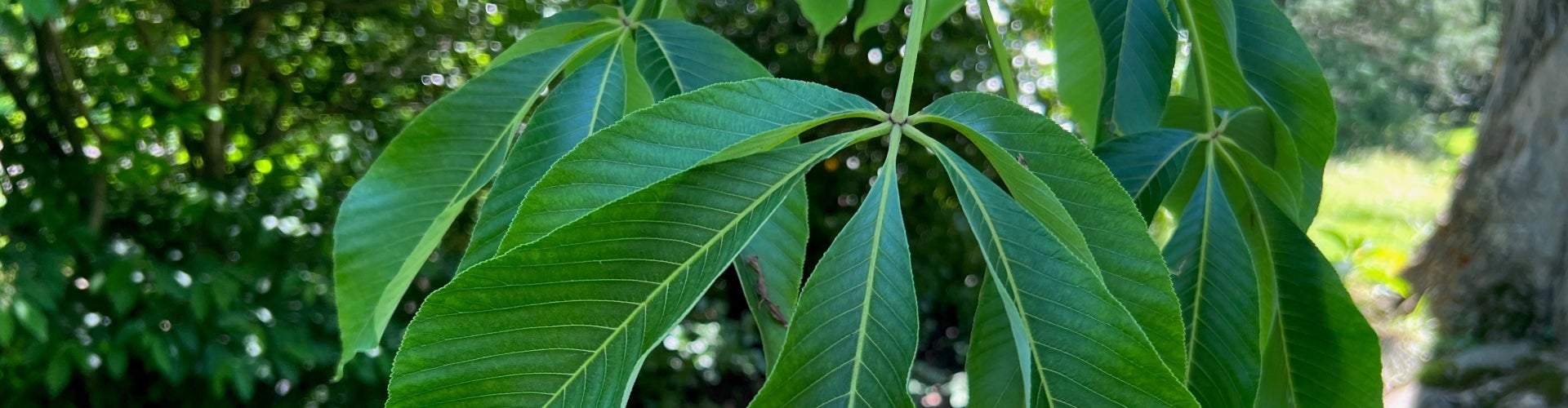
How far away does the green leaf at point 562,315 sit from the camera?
9.1 inches

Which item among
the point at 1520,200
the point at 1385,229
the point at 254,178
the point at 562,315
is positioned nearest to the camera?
the point at 562,315

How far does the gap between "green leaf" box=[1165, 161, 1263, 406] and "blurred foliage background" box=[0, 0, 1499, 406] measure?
1139mm

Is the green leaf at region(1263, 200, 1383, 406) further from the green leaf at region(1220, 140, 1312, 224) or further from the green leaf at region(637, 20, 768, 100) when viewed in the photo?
the green leaf at region(637, 20, 768, 100)

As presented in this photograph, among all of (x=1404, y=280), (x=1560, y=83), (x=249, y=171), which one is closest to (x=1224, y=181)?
(x=249, y=171)

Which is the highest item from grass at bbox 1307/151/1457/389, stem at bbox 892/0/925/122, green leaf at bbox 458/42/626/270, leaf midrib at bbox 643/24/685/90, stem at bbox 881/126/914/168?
stem at bbox 892/0/925/122

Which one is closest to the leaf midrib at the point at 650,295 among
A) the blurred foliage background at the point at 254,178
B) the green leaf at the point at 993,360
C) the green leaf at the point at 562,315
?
the green leaf at the point at 562,315

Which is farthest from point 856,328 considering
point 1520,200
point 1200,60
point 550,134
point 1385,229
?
point 1385,229

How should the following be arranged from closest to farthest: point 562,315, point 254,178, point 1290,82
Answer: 1. point 562,315
2. point 1290,82
3. point 254,178

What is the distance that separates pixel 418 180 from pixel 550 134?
0.06 metres

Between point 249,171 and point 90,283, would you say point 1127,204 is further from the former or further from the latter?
point 249,171

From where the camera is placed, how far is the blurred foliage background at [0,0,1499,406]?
4.80 ft

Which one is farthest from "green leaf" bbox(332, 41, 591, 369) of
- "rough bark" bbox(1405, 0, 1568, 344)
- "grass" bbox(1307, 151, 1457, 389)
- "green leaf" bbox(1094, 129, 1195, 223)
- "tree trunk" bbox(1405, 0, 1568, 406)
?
"rough bark" bbox(1405, 0, 1568, 344)

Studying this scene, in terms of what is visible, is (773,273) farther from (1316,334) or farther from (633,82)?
(1316,334)

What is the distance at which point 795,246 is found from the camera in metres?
0.35
